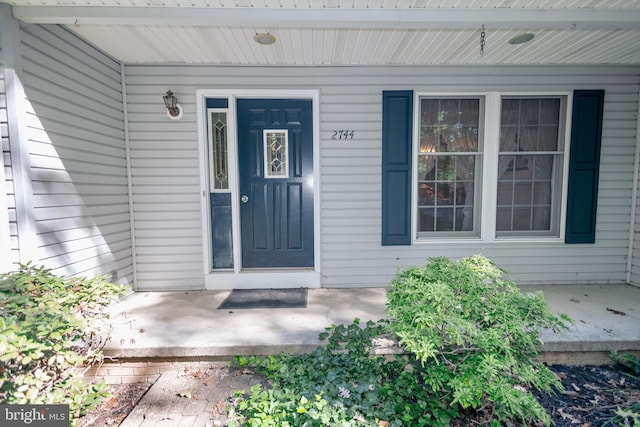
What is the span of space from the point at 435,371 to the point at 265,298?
1.95 metres

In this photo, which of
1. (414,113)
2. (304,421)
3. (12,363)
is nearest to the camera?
(12,363)

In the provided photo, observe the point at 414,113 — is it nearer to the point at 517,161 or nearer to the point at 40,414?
the point at 517,161

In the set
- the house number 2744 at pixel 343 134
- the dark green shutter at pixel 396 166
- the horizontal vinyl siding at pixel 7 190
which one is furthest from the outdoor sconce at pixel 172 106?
the dark green shutter at pixel 396 166

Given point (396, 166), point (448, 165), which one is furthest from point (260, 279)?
point (448, 165)

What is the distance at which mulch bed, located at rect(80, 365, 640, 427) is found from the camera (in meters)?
1.94

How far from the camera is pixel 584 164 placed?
3621mm

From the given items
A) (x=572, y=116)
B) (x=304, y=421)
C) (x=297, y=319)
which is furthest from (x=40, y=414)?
(x=572, y=116)

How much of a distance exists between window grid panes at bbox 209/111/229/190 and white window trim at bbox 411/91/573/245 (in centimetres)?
Result: 212

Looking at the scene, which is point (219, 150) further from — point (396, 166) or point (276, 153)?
point (396, 166)

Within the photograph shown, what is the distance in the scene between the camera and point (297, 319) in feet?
9.25

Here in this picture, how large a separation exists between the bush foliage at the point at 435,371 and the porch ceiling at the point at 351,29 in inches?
74.9

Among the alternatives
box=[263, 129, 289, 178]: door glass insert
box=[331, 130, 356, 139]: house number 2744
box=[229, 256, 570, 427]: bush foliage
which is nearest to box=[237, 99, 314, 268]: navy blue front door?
box=[263, 129, 289, 178]: door glass insert

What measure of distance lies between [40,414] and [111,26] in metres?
2.81

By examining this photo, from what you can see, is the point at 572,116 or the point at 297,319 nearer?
the point at 297,319
